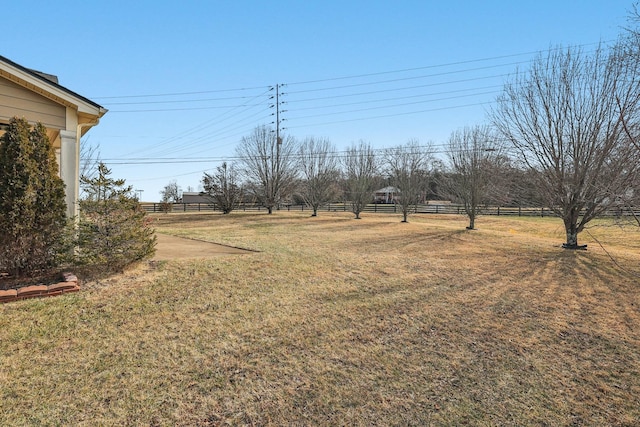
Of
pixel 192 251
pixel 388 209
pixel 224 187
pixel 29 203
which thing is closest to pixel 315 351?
pixel 29 203

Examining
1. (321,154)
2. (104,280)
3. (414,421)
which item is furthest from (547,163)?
(321,154)

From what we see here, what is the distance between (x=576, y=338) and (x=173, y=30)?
51.2 feet

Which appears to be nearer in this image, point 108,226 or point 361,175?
point 108,226

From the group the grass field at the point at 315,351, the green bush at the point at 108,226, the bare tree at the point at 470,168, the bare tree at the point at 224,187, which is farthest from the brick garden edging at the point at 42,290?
the bare tree at the point at 224,187

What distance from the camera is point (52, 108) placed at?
554 centimetres

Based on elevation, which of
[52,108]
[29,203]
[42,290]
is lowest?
[42,290]

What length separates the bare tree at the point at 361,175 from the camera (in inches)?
932

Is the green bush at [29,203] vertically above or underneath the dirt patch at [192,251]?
above

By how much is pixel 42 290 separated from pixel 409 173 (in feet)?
68.6

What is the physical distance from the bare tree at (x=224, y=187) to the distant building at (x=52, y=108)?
72.5 ft

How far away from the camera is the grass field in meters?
2.57

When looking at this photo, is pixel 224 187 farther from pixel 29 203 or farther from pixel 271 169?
pixel 29 203

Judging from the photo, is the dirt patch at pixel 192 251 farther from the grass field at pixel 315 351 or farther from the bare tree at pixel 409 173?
the bare tree at pixel 409 173

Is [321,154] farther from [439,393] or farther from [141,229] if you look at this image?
[439,393]
